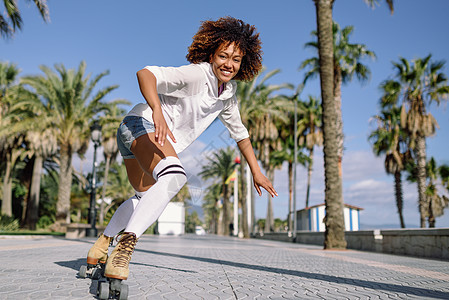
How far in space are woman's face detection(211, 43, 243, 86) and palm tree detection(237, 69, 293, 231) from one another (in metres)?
18.7

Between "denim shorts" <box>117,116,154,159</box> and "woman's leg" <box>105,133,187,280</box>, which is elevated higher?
"denim shorts" <box>117,116,154,159</box>

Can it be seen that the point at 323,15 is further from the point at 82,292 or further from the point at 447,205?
the point at 447,205

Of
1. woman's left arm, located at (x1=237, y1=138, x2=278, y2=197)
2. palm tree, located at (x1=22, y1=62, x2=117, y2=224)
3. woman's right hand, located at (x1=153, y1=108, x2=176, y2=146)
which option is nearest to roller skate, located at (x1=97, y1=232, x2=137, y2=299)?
woman's right hand, located at (x1=153, y1=108, x2=176, y2=146)

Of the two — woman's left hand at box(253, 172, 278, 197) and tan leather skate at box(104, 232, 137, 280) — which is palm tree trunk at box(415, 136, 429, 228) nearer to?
woman's left hand at box(253, 172, 278, 197)

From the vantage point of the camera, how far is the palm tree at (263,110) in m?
24.8

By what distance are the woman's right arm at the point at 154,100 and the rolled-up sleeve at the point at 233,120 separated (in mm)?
880

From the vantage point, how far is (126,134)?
8.21 ft

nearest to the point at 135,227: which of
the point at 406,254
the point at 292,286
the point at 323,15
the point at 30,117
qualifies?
the point at 292,286

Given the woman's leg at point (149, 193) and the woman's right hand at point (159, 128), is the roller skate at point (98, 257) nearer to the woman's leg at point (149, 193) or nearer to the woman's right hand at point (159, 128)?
the woman's leg at point (149, 193)

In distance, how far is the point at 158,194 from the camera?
2244 mm

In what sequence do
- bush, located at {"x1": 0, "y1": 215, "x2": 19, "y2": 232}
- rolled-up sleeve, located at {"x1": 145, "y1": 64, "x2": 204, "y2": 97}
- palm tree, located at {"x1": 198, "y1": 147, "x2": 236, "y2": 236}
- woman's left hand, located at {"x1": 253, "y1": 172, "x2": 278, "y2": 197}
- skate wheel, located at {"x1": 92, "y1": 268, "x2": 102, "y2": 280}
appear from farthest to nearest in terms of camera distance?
palm tree, located at {"x1": 198, "y1": 147, "x2": 236, "y2": 236}, bush, located at {"x1": 0, "y1": 215, "x2": 19, "y2": 232}, woman's left hand, located at {"x1": 253, "y1": 172, "x2": 278, "y2": 197}, skate wheel, located at {"x1": 92, "y1": 268, "x2": 102, "y2": 280}, rolled-up sleeve, located at {"x1": 145, "y1": 64, "x2": 204, "y2": 97}

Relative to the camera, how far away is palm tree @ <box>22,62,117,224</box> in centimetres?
1958

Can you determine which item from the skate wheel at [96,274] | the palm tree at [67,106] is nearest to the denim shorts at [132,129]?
the skate wheel at [96,274]

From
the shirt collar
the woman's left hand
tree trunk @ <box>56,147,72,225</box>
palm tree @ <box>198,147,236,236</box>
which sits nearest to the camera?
the shirt collar
